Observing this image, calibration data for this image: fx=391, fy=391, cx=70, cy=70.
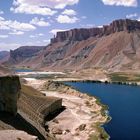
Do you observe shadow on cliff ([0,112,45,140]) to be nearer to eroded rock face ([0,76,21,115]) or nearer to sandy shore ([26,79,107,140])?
eroded rock face ([0,76,21,115])

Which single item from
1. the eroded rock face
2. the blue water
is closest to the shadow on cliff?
the eroded rock face

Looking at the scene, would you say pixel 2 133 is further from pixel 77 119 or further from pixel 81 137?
pixel 77 119

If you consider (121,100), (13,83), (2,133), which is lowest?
(121,100)

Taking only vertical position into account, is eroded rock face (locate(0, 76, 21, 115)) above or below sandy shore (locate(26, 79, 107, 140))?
above

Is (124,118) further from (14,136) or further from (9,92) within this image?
(14,136)

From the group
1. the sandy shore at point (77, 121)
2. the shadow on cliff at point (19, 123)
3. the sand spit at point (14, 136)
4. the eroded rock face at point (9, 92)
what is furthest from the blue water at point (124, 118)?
the sand spit at point (14, 136)

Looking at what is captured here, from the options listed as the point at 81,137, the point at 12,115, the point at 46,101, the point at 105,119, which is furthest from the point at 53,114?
the point at 12,115
